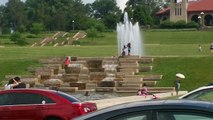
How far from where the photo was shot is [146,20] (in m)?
140

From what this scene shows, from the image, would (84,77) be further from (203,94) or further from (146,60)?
(203,94)

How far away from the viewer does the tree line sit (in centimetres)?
14030

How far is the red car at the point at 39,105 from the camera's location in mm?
14552

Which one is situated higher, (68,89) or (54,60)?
(54,60)

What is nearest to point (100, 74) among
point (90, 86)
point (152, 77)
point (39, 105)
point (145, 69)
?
point (90, 86)

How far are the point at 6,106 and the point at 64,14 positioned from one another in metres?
139

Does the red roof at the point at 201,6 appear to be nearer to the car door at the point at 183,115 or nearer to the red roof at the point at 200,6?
the red roof at the point at 200,6

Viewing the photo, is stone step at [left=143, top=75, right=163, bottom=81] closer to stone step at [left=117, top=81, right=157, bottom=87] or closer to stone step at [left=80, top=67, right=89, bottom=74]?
stone step at [left=117, top=81, right=157, bottom=87]

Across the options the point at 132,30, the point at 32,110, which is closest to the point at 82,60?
the point at 132,30

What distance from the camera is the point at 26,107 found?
15023mm

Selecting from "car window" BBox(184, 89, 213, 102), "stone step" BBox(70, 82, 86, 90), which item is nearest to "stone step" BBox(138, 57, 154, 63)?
"stone step" BBox(70, 82, 86, 90)

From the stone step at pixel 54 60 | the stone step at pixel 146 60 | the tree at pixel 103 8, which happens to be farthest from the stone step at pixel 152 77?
the tree at pixel 103 8

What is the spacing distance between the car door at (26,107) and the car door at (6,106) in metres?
0.10

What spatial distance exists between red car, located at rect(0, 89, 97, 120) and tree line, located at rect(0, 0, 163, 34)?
349 ft
